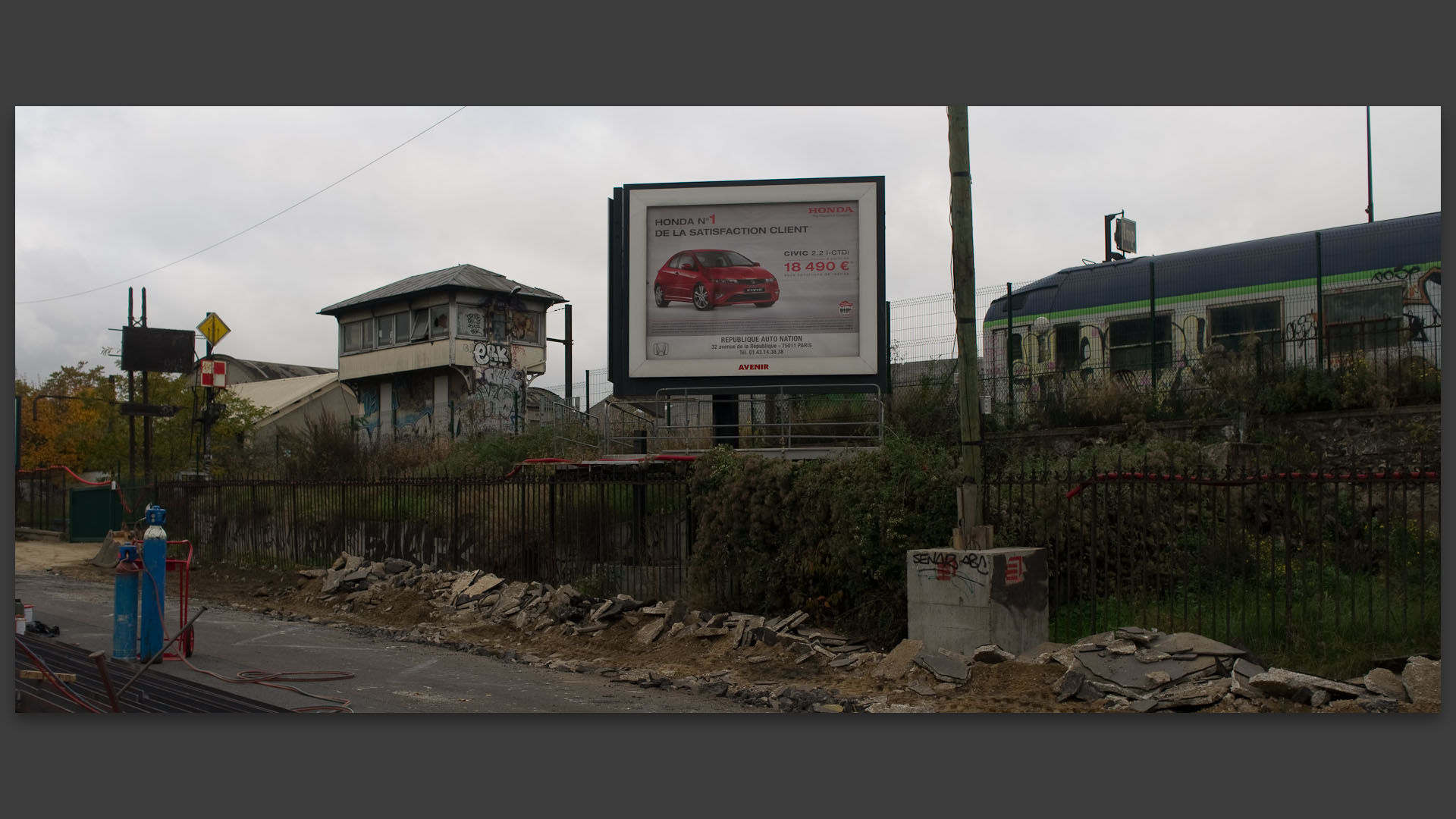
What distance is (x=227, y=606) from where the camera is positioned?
17.5 m

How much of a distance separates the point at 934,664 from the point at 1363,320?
35.1ft

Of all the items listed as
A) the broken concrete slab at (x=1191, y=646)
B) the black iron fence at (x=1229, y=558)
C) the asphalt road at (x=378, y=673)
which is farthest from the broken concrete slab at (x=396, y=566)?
the broken concrete slab at (x=1191, y=646)

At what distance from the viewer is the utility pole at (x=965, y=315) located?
10805 mm

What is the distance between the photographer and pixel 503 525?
17469 millimetres

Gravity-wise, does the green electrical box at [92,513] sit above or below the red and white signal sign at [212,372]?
below

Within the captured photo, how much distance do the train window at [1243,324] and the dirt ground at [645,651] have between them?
10.2 m

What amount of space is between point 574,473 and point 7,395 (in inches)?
350

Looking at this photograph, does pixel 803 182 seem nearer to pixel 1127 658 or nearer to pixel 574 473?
pixel 574 473

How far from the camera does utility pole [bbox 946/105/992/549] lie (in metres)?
10.8

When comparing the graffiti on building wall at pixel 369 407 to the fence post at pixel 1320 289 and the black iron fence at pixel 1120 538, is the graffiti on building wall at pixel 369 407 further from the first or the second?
the fence post at pixel 1320 289

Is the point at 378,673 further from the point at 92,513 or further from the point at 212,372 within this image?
the point at 92,513

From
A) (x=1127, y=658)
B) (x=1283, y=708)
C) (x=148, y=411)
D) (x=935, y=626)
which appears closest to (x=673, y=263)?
(x=935, y=626)

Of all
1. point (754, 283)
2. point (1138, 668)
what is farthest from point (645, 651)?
point (754, 283)

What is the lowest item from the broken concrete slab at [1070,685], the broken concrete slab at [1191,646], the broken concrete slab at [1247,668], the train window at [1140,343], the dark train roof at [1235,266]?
the broken concrete slab at [1070,685]
